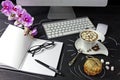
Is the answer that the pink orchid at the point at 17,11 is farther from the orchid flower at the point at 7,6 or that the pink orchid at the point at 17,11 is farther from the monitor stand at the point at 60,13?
the monitor stand at the point at 60,13

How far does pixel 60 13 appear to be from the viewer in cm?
118

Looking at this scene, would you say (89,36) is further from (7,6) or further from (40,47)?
(7,6)

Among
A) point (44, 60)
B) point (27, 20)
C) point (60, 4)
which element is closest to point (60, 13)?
point (60, 4)

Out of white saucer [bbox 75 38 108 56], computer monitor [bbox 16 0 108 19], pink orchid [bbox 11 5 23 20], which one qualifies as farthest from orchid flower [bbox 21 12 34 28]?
white saucer [bbox 75 38 108 56]

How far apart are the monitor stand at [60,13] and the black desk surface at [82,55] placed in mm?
48

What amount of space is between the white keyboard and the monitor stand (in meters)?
0.06

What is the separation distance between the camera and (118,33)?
109cm

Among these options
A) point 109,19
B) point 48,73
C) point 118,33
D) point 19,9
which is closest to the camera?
point 48,73

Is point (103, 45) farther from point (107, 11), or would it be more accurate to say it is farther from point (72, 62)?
point (107, 11)

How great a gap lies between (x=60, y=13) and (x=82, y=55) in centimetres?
34

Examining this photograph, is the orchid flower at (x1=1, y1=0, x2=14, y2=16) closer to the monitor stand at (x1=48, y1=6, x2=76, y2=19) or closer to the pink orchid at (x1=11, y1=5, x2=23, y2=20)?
the pink orchid at (x1=11, y1=5, x2=23, y2=20)

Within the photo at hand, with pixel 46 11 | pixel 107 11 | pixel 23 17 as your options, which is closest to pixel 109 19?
pixel 107 11

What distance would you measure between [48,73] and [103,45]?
1.07 ft

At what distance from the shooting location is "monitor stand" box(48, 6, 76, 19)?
3.83 ft
